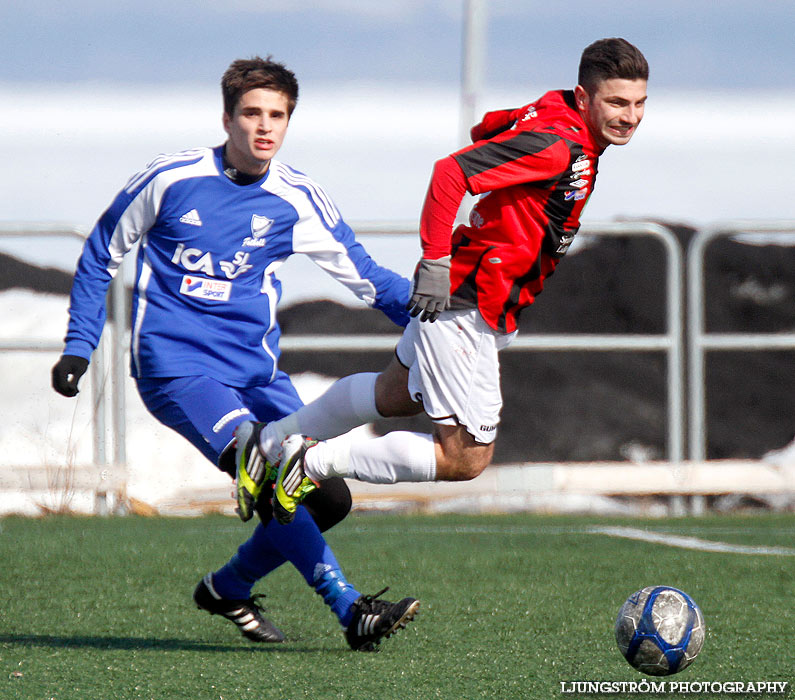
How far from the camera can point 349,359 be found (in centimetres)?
1052

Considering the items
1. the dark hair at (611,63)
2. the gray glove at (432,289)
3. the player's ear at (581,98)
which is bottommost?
the gray glove at (432,289)

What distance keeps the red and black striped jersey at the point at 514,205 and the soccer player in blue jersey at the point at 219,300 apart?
0.75 m

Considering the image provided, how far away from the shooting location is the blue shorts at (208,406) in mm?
4312

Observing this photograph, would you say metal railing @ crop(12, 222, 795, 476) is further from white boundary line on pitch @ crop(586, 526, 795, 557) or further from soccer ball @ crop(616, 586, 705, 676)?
soccer ball @ crop(616, 586, 705, 676)

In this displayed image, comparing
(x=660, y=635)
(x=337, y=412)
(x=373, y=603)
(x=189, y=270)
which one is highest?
(x=189, y=270)

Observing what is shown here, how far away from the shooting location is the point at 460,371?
4.21 m

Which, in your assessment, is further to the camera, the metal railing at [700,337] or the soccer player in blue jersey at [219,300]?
the metal railing at [700,337]

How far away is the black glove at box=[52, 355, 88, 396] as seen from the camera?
14.3 feet

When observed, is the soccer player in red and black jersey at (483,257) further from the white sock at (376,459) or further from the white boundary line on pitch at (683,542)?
the white boundary line on pitch at (683,542)

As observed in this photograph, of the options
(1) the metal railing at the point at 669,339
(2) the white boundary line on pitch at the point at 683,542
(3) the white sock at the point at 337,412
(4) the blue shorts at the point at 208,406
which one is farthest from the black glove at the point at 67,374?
(1) the metal railing at the point at 669,339

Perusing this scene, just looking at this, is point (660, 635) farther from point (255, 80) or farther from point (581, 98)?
point (255, 80)

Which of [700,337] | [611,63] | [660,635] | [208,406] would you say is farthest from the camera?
[700,337]

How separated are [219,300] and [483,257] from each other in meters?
0.94

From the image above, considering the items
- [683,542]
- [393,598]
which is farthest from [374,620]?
[683,542]
